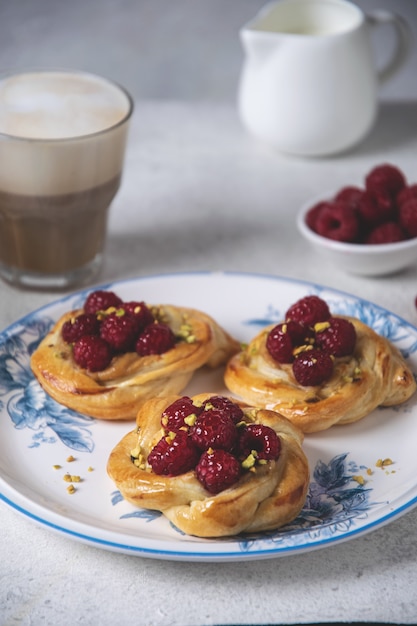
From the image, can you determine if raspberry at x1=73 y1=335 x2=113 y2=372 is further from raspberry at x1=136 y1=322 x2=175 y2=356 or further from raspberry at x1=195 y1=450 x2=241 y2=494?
raspberry at x1=195 y1=450 x2=241 y2=494

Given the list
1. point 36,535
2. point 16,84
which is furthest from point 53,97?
point 36,535

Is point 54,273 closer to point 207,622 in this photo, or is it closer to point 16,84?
point 16,84

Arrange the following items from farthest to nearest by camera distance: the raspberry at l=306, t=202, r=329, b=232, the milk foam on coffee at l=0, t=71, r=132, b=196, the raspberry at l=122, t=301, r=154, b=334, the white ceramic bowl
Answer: the raspberry at l=306, t=202, r=329, b=232 → the white ceramic bowl → the milk foam on coffee at l=0, t=71, r=132, b=196 → the raspberry at l=122, t=301, r=154, b=334

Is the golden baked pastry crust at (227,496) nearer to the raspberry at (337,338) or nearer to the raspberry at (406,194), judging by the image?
the raspberry at (337,338)

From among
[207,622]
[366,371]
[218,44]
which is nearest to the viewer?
[207,622]

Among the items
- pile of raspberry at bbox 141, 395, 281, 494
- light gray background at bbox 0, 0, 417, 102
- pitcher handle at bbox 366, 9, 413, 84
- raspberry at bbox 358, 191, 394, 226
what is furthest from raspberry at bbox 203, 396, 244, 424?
light gray background at bbox 0, 0, 417, 102

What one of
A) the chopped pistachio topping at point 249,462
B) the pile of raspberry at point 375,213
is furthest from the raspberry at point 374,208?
the chopped pistachio topping at point 249,462
